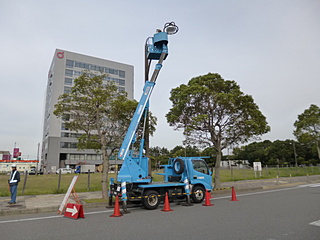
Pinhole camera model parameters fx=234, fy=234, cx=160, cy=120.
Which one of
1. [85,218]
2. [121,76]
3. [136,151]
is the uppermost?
[121,76]

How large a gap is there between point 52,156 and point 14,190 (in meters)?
58.6

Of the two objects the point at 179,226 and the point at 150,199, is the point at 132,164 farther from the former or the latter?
the point at 179,226

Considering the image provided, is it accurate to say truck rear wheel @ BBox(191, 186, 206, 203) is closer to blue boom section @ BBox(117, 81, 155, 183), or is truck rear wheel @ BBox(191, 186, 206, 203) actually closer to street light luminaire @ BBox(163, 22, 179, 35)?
blue boom section @ BBox(117, 81, 155, 183)

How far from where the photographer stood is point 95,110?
12.6 m

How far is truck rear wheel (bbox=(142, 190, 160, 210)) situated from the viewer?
9266mm

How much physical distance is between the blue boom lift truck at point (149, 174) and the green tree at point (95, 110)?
229 centimetres

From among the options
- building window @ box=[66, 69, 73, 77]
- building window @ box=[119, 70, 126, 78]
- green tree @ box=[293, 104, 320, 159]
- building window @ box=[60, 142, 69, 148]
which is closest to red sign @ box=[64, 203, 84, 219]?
green tree @ box=[293, 104, 320, 159]

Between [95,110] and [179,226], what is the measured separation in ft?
26.8

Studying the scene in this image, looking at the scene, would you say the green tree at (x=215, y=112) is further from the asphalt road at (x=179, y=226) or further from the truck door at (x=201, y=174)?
the asphalt road at (x=179, y=226)

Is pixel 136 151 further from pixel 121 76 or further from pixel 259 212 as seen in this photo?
pixel 121 76

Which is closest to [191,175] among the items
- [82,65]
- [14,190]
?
[14,190]

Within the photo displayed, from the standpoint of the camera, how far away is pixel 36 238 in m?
5.54

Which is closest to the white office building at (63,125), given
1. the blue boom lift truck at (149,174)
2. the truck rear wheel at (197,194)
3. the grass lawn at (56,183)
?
the grass lawn at (56,183)

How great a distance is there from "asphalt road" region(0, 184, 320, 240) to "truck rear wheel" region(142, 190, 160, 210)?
91 centimetres
